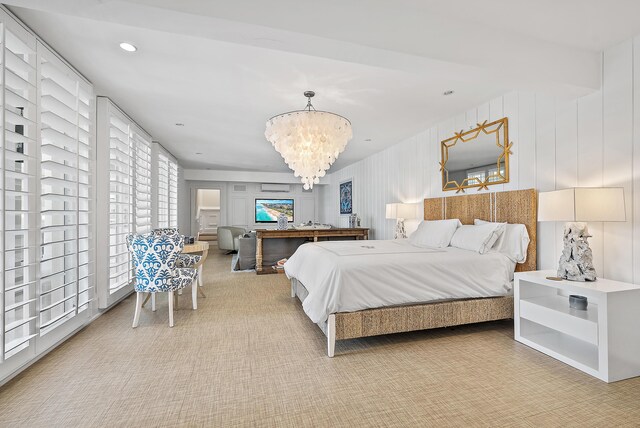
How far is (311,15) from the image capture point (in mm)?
1720

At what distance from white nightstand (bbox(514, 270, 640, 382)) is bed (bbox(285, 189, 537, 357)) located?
0.26m

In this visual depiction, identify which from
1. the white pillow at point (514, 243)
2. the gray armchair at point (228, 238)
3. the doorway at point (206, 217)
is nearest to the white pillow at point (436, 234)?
the white pillow at point (514, 243)

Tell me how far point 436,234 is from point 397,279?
4.54ft

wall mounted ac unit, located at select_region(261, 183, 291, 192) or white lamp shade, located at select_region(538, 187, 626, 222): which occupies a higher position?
wall mounted ac unit, located at select_region(261, 183, 291, 192)

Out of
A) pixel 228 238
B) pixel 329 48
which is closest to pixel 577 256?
pixel 329 48

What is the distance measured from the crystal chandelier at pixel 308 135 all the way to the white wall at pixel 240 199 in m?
6.81

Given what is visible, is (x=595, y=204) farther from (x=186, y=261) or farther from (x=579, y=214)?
(x=186, y=261)

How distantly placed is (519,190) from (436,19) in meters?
2.04

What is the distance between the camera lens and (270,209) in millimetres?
9930

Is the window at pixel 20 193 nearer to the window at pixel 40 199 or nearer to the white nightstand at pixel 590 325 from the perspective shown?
the window at pixel 40 199

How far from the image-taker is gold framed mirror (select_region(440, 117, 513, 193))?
335 centimetres

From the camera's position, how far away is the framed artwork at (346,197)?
7617 mm

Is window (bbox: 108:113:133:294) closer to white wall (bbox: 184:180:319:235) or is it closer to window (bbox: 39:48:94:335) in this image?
window (bbox: 39:48:94:335)

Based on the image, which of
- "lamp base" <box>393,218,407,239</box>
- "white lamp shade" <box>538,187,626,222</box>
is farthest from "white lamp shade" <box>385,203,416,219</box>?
"white lamp shade" <box>538,187,626,222</box>
